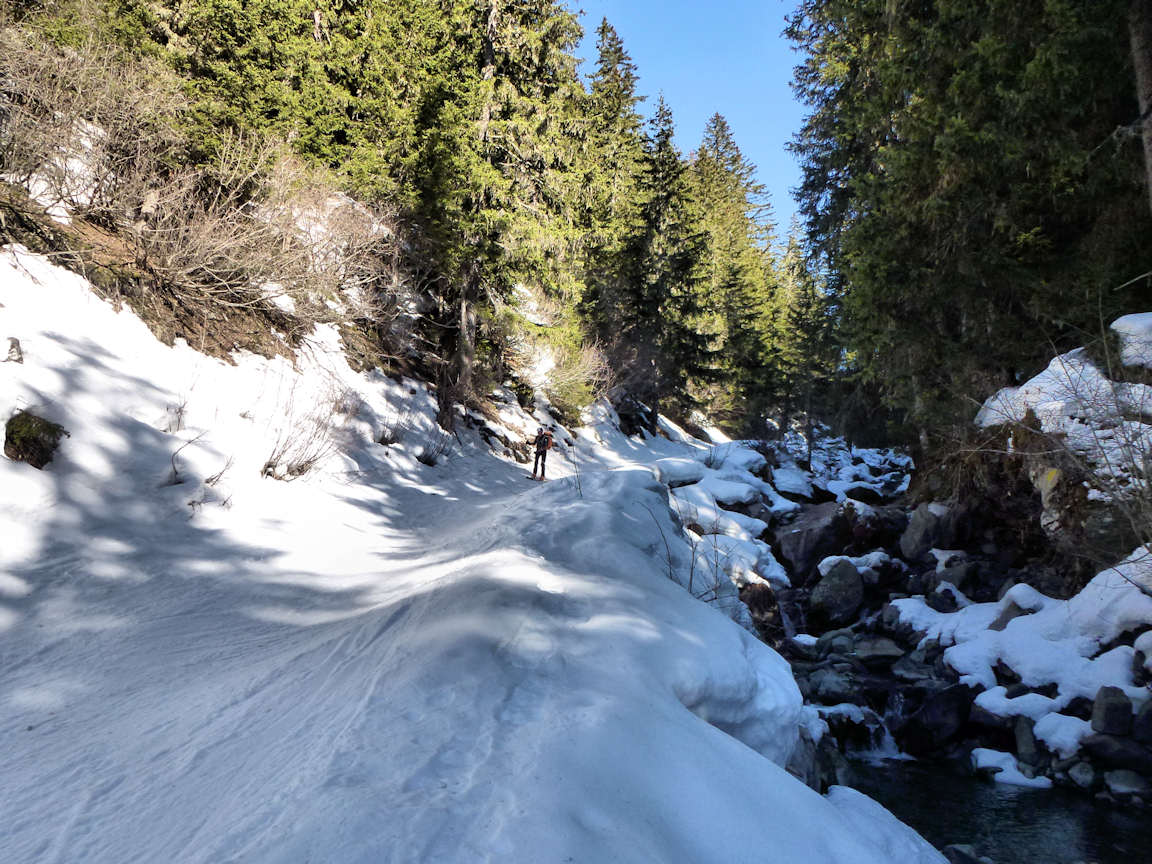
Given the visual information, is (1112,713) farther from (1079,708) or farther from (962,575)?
(962,575)

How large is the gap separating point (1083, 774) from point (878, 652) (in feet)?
9.92

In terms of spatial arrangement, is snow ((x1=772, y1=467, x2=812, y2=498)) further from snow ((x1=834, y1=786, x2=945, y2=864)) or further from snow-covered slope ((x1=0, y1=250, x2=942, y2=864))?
snow ((x1=834, y1=786, x2=945, y2=864))

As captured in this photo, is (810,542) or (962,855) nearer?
(962,855)

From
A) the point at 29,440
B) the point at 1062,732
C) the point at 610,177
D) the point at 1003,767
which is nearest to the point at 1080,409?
the point at 1062,732

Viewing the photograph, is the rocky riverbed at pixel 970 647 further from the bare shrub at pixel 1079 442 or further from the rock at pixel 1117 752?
the bare shrub at pixel 1079 442

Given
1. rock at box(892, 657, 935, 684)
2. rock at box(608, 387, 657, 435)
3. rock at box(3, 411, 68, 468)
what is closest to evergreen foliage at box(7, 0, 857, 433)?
rock at box(608, 387, 657, 435)

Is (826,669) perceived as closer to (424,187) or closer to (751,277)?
A: (424,187)

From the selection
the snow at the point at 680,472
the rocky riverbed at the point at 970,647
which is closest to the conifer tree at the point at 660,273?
the snow at the point at 680,472

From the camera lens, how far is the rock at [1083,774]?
5578 mm

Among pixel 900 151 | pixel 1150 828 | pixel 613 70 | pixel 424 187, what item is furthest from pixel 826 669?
pixel 613 70

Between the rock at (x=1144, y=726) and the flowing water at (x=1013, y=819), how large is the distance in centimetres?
72

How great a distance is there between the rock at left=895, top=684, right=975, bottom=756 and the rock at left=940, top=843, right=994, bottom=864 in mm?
1877

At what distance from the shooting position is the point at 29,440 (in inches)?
202

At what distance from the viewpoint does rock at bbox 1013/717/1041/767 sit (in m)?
6.04
